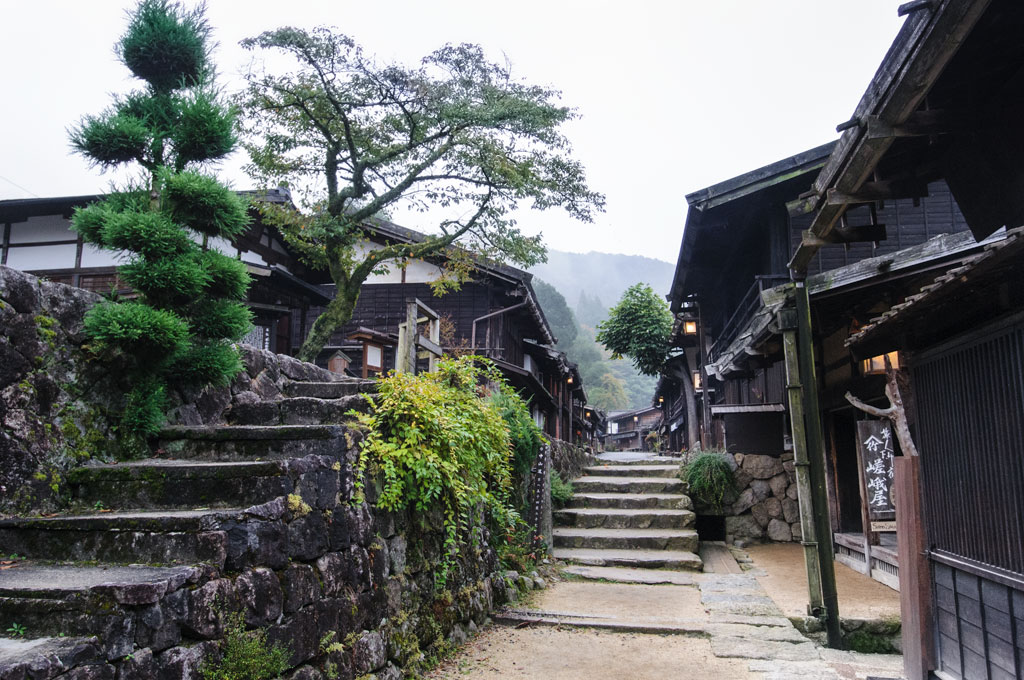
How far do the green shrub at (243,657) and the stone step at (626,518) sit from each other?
29.3 feet

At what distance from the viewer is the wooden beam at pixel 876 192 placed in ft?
15.3

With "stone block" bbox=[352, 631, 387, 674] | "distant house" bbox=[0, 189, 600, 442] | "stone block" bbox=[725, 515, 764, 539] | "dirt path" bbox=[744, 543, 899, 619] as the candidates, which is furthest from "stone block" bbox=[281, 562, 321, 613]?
"stone block" bbox=[725, 515, 764, 539]

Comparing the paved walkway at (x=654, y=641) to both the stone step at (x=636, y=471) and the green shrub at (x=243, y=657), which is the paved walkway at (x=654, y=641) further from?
the stone step at (x=636, y=471)

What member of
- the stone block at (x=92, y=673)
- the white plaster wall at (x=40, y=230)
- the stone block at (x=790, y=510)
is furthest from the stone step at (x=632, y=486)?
the white plaster wall at (x=40, y=230)

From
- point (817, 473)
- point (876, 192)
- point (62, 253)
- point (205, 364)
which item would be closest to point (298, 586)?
point (205, 364)

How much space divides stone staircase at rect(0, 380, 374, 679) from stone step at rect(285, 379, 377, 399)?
5.69 feet

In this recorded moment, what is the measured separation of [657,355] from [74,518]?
20.3 meters

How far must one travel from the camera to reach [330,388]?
23.2 feet

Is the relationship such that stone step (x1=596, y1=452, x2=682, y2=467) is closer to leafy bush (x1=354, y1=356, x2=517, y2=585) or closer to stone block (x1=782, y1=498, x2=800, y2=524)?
stone block (x1=782, y1=498, x2=800, y2=524)

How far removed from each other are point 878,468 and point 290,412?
7.31 meters

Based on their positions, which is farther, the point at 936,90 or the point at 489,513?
the point at 489,513

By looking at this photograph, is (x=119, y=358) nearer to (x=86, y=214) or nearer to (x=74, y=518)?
(x=86, y=214)

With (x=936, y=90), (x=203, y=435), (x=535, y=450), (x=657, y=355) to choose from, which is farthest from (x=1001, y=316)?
(x=657, y=355)

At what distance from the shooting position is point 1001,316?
160 inches
